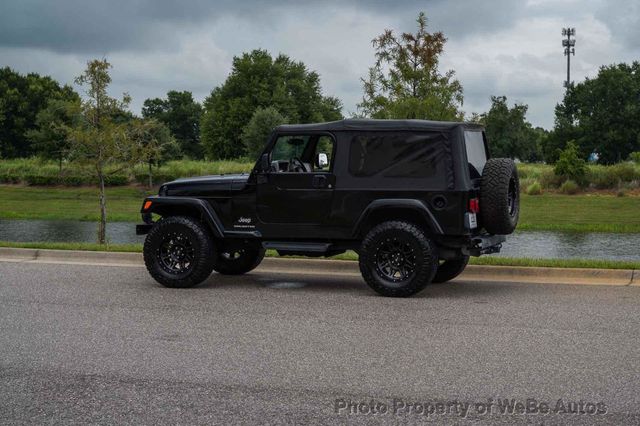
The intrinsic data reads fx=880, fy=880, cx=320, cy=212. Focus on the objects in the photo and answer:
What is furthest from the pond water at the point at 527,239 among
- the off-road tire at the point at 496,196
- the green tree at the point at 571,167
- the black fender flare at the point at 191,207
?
the green tree at the point at 571,167

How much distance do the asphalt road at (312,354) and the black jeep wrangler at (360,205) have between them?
497mm

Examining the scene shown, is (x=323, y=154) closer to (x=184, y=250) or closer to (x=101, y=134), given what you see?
(x=184, y=250)

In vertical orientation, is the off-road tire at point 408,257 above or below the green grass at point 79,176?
below

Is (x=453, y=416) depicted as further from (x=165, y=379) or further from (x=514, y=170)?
(x=514, y=170)

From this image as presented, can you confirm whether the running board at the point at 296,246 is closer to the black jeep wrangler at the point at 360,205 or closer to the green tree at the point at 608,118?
the black jeep wrangler at the point at 360,205

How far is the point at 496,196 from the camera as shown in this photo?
34.7 ft

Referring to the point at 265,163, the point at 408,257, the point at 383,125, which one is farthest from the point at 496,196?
the point at 265,163

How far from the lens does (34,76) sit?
9125cm

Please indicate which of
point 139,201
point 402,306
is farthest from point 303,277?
point 139,201

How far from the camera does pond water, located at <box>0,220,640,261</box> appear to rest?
62.2 feet

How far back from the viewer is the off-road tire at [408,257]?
10320 mm

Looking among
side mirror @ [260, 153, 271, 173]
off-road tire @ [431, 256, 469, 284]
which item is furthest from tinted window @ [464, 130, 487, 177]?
side mirror @ [260, 153, 271, 173]

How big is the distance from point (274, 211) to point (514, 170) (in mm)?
3078

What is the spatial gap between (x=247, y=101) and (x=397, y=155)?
68.2m
